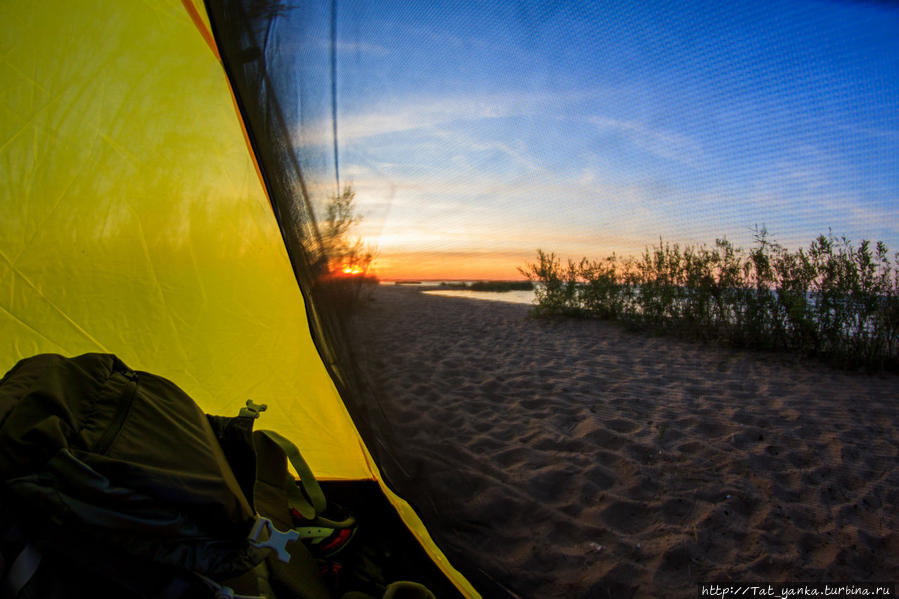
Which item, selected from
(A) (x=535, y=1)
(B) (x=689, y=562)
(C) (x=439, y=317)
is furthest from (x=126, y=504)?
(C) (x=439, y=317)

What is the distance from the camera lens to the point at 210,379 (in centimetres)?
165

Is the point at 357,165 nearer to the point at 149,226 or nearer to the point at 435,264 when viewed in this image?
the point at 435,264

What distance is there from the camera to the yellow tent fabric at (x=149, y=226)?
4.40ft

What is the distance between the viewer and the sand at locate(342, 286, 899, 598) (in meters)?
1.69

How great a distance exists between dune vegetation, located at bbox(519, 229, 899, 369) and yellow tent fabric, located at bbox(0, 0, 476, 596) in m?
2.45

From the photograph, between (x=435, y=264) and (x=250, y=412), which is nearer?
(x=250, y=412)

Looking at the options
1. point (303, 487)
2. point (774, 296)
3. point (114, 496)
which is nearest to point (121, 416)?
point (114, 496)

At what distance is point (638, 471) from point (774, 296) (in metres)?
4.06

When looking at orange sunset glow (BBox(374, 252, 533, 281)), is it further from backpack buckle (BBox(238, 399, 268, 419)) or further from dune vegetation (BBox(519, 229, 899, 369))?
dune vegetation (BBox(519, 229, 899, 369))

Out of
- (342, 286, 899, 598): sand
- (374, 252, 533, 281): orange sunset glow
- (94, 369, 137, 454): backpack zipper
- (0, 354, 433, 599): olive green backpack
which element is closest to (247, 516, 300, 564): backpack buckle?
(0, 354, 433, 599): olive green backpack

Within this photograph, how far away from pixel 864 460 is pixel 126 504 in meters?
3.44

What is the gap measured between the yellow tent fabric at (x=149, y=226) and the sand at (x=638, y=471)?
13.4 inches

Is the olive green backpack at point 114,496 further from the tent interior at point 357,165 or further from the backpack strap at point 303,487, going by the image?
the tent interior at point 357,165

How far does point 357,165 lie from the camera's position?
1.50m
